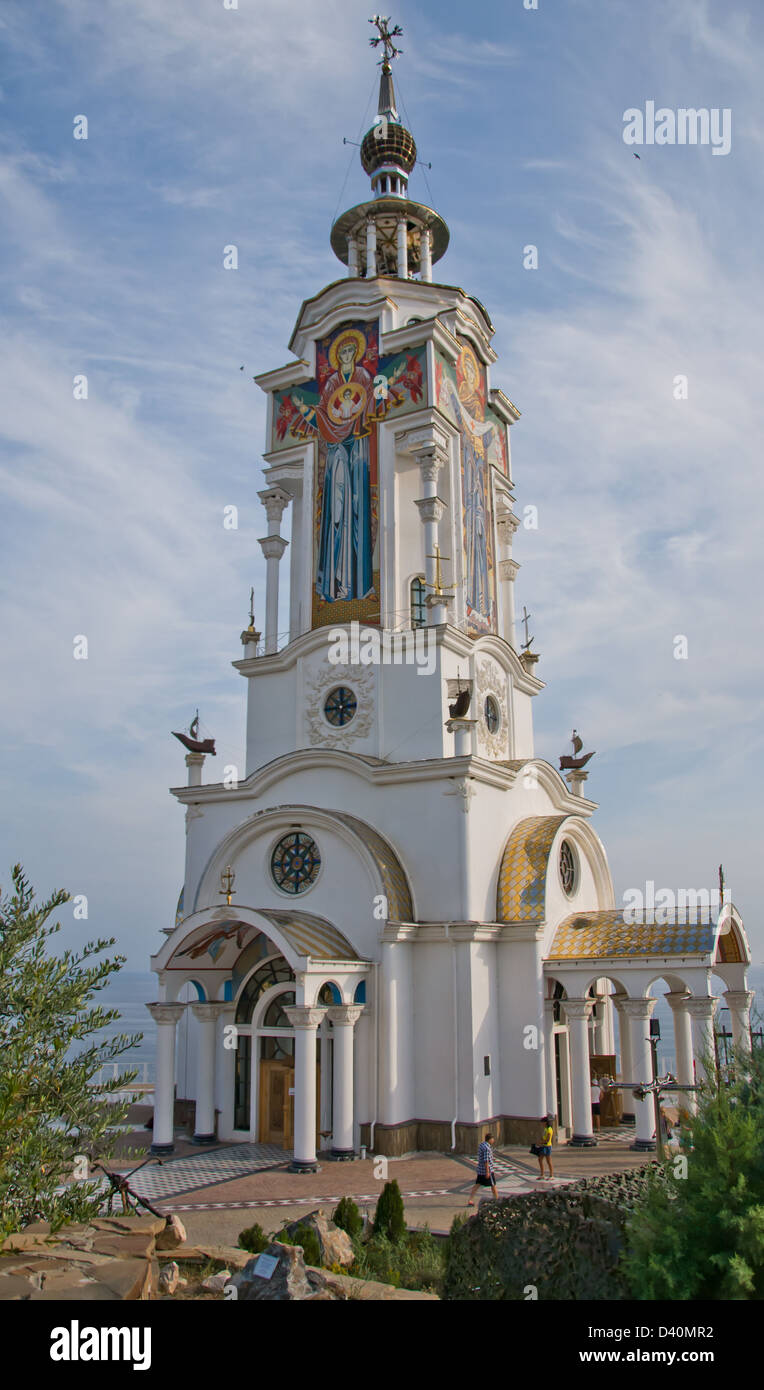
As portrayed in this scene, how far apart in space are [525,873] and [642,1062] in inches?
150

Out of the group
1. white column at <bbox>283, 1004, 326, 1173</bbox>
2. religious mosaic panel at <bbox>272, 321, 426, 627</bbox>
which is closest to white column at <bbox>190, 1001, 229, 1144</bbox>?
white column at <bbox>283, 1004, 326, 1173</bbox>

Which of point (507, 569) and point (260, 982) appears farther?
point (507, 569)

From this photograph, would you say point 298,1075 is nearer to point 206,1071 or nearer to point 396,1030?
point 396,1030

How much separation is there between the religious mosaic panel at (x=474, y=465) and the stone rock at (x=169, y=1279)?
14.2 meters

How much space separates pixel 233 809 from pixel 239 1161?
6832 mm

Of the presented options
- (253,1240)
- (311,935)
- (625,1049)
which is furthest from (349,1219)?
(625,1049)

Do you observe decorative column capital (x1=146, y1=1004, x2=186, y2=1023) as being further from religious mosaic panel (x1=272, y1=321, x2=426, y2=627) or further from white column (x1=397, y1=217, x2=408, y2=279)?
white column (x1=397, y1=217, x2=408, y2=279)

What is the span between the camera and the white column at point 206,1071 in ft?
58.5

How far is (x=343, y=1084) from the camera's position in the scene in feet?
53.1

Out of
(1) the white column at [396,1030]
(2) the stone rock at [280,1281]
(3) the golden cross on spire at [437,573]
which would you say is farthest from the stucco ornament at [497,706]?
(2) the stone rock at [280,1281]

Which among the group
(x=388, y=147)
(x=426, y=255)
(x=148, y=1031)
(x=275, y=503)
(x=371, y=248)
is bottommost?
(x=148, y=1031)

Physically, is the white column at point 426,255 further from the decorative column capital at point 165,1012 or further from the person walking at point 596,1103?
the person walking at point 596,1103

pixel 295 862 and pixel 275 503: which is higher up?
pixel 275 503

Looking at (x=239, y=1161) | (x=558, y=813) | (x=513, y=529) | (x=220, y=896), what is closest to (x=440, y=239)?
(x=513, y=529)
